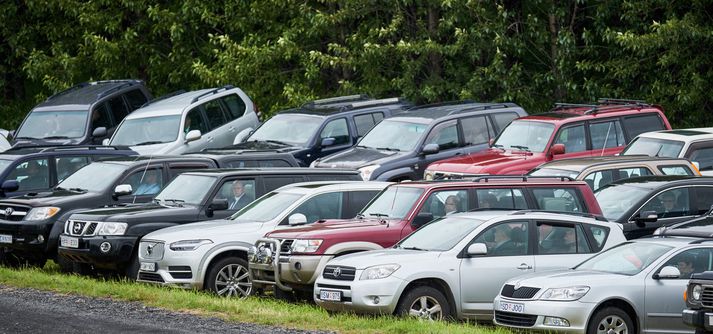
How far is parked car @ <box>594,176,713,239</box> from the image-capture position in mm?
17688

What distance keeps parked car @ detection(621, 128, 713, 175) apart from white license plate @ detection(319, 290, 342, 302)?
28.9ft

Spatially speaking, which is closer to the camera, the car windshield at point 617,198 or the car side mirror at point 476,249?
the car side mirror at point 476,249

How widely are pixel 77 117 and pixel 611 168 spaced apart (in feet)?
39.8

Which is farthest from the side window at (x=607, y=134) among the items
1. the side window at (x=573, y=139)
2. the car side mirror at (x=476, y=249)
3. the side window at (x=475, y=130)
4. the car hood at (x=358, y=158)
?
the car side mirror at (x=476, y=249)

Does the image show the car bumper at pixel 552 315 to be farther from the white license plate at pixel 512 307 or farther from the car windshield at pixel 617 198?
the car windshield at pixel 617 198

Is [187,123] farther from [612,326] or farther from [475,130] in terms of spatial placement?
[612,326]

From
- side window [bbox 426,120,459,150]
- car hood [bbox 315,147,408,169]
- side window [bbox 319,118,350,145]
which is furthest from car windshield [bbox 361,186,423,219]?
side window [bbox 319,118,350,145]

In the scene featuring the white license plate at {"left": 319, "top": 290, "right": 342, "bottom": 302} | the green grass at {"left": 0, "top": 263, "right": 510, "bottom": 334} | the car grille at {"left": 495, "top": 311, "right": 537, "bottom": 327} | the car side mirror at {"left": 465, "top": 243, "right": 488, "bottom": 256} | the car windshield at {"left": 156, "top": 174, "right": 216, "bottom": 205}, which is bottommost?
the car grille at {"left": 495, "top": 311, "right": 537, "bottom": 327}

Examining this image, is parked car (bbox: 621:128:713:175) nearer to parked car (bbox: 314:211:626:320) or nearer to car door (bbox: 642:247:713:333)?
parked car (bbox: 314:211:626:320)

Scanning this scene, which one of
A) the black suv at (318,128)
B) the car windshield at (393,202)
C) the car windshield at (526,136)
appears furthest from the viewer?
the black suv at (318,128)

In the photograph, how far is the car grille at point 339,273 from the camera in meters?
14.7

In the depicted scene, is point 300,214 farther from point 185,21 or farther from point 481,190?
point 185,21

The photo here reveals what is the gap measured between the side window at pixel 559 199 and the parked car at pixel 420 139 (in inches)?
224

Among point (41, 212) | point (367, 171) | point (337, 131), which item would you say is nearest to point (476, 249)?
point (367, 171)
